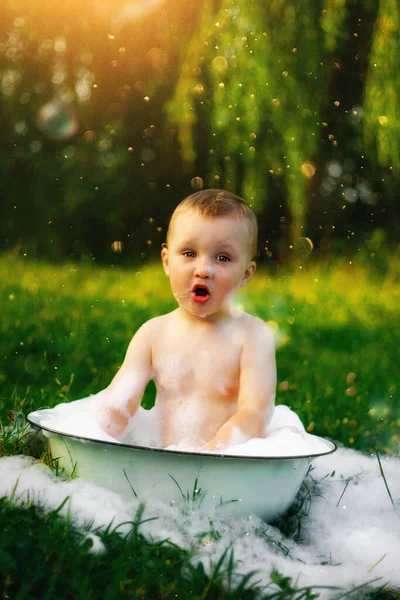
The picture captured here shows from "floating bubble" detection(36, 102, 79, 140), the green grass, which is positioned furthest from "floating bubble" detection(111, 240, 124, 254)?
"floating bubble" detection(36, 102, 79, 140)

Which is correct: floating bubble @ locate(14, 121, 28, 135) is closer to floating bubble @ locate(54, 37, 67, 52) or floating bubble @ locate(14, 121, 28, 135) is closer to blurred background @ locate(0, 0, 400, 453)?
blurred background @ locate(0, 0, 400, 453)

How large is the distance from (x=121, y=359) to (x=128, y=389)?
1254mm

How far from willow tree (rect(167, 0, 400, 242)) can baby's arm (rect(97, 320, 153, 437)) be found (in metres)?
2.00

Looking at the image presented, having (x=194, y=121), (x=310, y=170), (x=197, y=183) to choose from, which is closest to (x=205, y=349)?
(x=194, y=121)

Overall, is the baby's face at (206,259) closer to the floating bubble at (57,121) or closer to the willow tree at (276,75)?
the willow tree at (276,75)

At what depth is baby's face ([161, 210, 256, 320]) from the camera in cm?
183

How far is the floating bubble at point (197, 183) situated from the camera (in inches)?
211

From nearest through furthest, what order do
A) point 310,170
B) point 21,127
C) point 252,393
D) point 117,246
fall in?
point 252,393 < point 310,170 < point 117,246 < point 21,127

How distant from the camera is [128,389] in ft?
6.24

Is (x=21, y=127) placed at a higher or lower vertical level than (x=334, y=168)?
higher

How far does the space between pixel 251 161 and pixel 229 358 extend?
2.32 metres

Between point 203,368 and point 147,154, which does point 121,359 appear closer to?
point 203,368

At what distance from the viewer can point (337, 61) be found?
4.73 m

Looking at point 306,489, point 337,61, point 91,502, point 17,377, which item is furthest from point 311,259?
point 91,502
